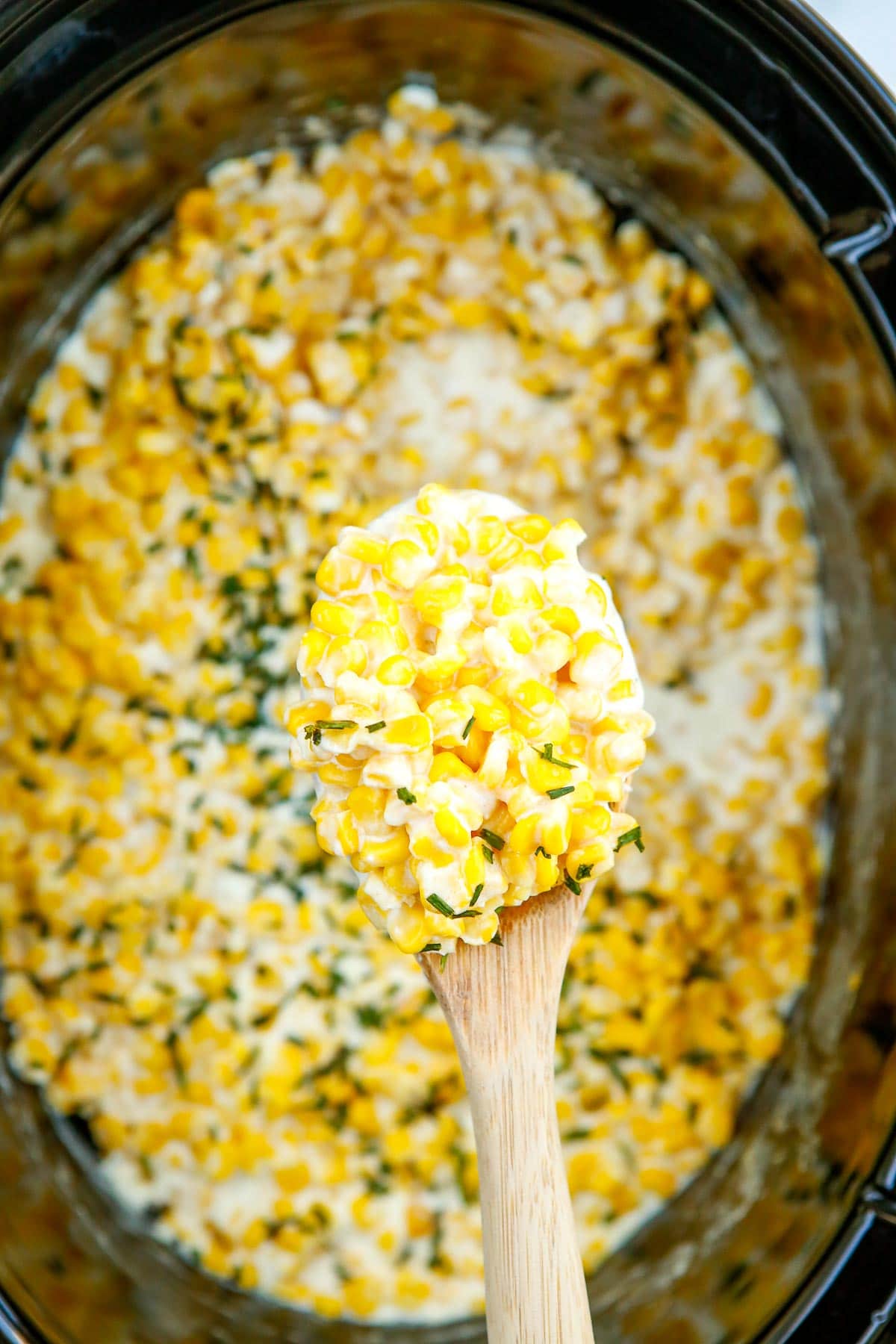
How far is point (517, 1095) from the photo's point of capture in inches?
55.9

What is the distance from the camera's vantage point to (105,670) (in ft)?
6.50

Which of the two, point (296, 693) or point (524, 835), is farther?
point (296, 693)

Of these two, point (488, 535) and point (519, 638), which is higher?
point (488, 535)

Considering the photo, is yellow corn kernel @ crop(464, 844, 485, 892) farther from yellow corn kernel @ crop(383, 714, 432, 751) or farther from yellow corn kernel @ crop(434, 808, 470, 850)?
yellow corn kernel @ crop(383, 714, 432, 751)

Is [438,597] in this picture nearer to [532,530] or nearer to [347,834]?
[532,530]

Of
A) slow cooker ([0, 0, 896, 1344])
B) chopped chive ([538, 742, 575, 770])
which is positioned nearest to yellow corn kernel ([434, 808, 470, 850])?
chopped chive ([538, 742, 575, 770])

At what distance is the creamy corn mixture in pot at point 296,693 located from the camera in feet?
6.52

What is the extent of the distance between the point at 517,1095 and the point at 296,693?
0.82 m

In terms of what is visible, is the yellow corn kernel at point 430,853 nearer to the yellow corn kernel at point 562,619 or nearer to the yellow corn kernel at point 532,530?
the yellow corn kernel at point 562,619

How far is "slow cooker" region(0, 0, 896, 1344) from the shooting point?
5.39ft

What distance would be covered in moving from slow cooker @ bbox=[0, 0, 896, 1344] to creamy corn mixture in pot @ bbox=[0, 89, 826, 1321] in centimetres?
6

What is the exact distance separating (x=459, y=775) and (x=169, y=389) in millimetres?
1047

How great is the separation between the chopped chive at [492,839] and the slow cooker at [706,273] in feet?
2.79

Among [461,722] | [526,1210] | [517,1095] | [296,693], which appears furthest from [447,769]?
[296,693]
